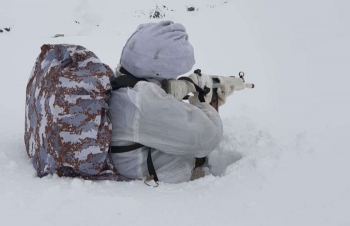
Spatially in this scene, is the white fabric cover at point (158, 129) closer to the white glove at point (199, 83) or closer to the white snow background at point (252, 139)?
the white snow background at point (252, 139)

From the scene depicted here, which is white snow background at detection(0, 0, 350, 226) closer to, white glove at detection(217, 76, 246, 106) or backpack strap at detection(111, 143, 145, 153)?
backpack strap at detection(111, 143, 145, 153)

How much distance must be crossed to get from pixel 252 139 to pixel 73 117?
134 cm

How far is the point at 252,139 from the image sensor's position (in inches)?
113

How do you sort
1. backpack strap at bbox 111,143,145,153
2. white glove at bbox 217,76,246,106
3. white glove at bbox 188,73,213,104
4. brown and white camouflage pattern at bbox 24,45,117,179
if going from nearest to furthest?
brown and white camouflage pattern at bbox 24,45,117,179 < backpack strap at bbox 111,143,145,153 < white glove at bbox 188,73,213,104 < white glove at bbox 217,76,246,106

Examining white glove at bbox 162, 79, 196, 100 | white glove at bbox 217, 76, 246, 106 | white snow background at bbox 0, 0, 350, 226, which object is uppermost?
white glove at bbox 162, 79, 196, 100

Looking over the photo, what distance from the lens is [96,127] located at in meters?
2.17

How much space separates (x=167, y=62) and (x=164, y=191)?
2.42 feet

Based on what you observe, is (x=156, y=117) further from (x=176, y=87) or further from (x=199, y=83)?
(x=199, y=83)

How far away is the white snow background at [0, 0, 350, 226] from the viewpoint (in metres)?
1.88

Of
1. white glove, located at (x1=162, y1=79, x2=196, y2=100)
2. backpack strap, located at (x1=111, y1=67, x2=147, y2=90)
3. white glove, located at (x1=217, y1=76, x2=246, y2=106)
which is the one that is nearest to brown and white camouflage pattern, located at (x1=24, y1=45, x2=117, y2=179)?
backpack strap, located at (x1=111, y1=67, x2=147, y2=90)

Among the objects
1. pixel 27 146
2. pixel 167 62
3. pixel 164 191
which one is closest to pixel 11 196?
pixel 27 146

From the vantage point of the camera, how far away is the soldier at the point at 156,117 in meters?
2.22

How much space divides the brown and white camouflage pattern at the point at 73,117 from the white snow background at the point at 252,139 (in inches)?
3.8

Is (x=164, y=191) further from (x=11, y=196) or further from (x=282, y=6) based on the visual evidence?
(x=282, y=6)
